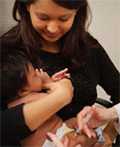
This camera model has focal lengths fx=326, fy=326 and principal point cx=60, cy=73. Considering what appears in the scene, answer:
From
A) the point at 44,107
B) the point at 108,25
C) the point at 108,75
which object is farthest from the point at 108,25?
the point at 44,107

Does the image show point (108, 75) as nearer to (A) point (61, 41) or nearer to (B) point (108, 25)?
(A) point (61, 41)

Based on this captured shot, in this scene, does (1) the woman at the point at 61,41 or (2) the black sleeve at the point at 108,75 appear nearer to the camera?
(1) the woman at the point at 61,41

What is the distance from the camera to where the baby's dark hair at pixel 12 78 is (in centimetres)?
92

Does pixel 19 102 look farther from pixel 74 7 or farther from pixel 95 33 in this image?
pixel 95 33

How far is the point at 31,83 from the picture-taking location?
922 millimetres

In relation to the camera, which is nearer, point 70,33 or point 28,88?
point 28,88

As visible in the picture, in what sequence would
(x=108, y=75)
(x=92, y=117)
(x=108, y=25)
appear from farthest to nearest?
(x=108, y=25) < (x=108, y=75) < (x=92, y=117)

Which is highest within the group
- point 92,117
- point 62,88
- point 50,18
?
point 50,18

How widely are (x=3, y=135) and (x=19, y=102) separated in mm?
101

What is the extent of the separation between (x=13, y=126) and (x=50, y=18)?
313 millimetres

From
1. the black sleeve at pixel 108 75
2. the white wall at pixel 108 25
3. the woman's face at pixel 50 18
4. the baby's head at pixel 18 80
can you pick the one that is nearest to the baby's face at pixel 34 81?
the baby's head at pixel 18 80

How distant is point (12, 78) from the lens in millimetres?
922

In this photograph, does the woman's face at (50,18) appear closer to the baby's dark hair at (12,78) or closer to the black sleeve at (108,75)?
the baby's dark hair at (12,78)

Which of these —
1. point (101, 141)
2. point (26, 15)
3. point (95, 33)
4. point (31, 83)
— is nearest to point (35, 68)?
point (31, 83)
